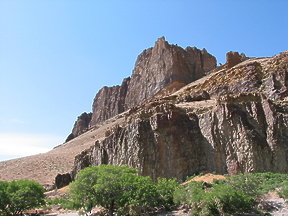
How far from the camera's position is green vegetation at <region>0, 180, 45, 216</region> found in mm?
21406

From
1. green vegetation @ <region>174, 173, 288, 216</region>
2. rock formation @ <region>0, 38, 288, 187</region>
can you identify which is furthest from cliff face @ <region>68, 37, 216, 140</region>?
green vegetation @ <region>174, 173, 288, 216</region>

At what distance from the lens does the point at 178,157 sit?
27094 mm

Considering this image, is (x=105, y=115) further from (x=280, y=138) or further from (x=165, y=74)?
(x=280, y=138)

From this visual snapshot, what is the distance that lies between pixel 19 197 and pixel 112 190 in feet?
25.4

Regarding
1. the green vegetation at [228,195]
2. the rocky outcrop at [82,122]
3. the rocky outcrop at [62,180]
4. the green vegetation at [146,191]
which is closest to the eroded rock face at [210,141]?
the green vegetation at [146,191]

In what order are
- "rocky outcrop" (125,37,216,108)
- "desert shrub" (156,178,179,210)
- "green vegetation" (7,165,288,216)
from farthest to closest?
1. "rocky outcrop" (125,37,216,108)
2. "desert shrub" (156,178,179,210)
3. "green vegetation" (7,165,288,216)

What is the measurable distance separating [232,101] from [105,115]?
10162 centimetres

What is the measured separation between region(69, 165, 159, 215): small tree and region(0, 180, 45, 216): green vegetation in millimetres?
4468

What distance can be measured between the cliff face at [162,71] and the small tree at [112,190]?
65721 millimetres

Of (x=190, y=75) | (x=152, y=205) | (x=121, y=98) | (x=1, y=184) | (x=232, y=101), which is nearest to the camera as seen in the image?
(x=152, y=205)

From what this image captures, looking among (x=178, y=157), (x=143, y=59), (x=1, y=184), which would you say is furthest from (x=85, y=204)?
(x=143, y=59)

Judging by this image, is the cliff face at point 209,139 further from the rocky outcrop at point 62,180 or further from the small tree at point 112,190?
the rocky outcrop at point 62,180

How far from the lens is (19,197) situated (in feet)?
70.6

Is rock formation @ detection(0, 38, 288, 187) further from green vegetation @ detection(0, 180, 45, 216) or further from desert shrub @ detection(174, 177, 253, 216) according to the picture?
green vegetation @ detection(0, 180, 45, 216)
